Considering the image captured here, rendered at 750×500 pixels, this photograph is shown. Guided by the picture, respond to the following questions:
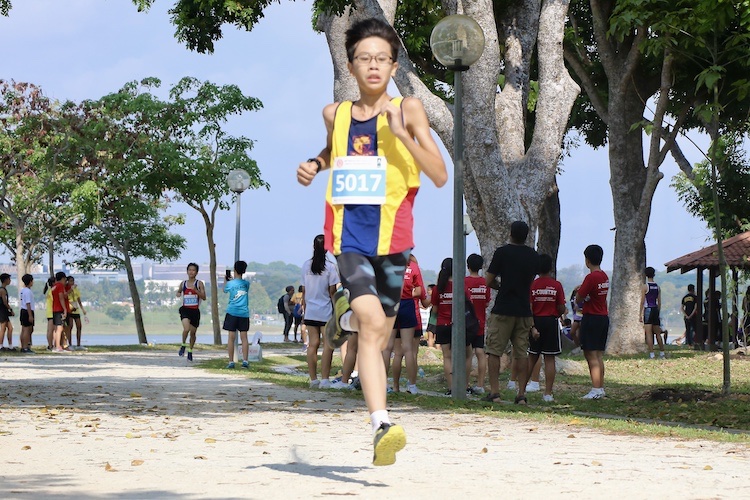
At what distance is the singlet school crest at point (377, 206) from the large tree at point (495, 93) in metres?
11.9

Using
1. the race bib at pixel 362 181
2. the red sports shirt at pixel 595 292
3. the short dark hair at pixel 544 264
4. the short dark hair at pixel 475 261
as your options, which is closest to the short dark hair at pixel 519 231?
the short dark hair at pixel 544 264

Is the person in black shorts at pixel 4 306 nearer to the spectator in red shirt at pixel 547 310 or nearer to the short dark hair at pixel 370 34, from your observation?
the spectator in red shirt at pixel 547 310

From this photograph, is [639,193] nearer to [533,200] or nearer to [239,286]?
[533,200]

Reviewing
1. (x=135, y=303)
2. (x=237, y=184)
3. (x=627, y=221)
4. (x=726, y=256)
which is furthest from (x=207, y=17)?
(x=135, y=303)

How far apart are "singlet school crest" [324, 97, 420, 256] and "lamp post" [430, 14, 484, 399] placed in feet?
24.2

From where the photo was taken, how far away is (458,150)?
14.0 m

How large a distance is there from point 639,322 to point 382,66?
79.4 feet

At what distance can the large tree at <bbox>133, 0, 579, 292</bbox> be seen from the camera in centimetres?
1872

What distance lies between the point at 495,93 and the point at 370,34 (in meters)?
12.9

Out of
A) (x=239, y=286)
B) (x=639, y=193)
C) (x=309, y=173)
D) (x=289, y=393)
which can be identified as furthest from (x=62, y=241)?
(x=309, y=173)

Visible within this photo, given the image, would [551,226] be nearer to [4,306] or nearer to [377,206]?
[4,306]

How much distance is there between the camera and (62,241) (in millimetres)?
47719

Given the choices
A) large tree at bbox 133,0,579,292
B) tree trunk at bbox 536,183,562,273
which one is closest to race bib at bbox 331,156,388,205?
large tree at bbox 133,0,579,292

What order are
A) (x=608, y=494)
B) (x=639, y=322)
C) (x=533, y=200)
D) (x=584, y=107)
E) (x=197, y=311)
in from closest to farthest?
(x=608, y=494), (x=533, y=200), (x=197, y=311), (x=639, y=322), (x=584, y=107)
